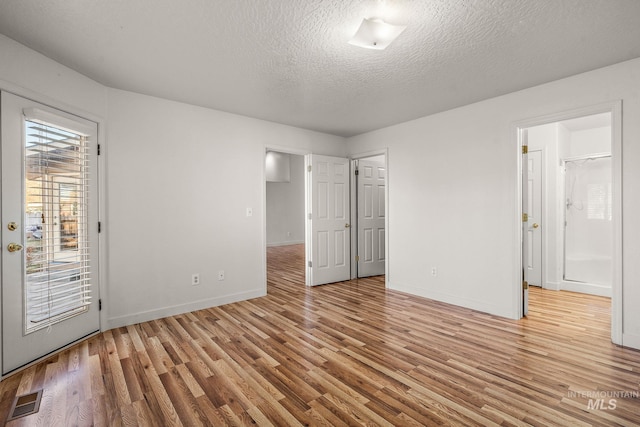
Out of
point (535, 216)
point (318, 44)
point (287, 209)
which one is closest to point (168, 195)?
point (318, 44)

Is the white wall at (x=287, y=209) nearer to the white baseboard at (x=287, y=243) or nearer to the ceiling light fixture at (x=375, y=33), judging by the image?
the white baseboard at (x=287, y=243)

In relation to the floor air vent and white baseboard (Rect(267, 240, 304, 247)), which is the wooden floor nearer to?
the floor air vent

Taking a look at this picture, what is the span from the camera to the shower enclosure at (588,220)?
4449mm

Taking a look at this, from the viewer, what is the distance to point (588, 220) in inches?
184

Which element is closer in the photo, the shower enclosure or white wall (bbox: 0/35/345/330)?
white wall (bbox: 0/35/345/330)

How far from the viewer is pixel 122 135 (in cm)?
322

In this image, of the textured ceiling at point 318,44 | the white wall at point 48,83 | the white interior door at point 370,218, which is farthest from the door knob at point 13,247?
the white interior door at point 370,218

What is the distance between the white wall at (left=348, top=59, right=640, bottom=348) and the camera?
8.77 feet

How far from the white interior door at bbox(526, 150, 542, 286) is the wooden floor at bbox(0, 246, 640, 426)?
120 centimetres

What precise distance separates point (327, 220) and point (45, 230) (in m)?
3.48

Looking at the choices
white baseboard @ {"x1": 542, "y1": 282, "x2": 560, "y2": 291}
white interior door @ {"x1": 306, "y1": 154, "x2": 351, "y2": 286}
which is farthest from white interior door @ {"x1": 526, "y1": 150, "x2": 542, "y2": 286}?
white interior door @ {"x1": 306, "y1": 154, "x2": 351, "y2": 286}

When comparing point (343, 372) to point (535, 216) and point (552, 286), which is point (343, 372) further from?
point (535, 216)

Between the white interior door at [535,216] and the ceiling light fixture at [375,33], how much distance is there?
3.83m

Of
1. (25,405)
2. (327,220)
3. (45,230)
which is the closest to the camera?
(25,405)
